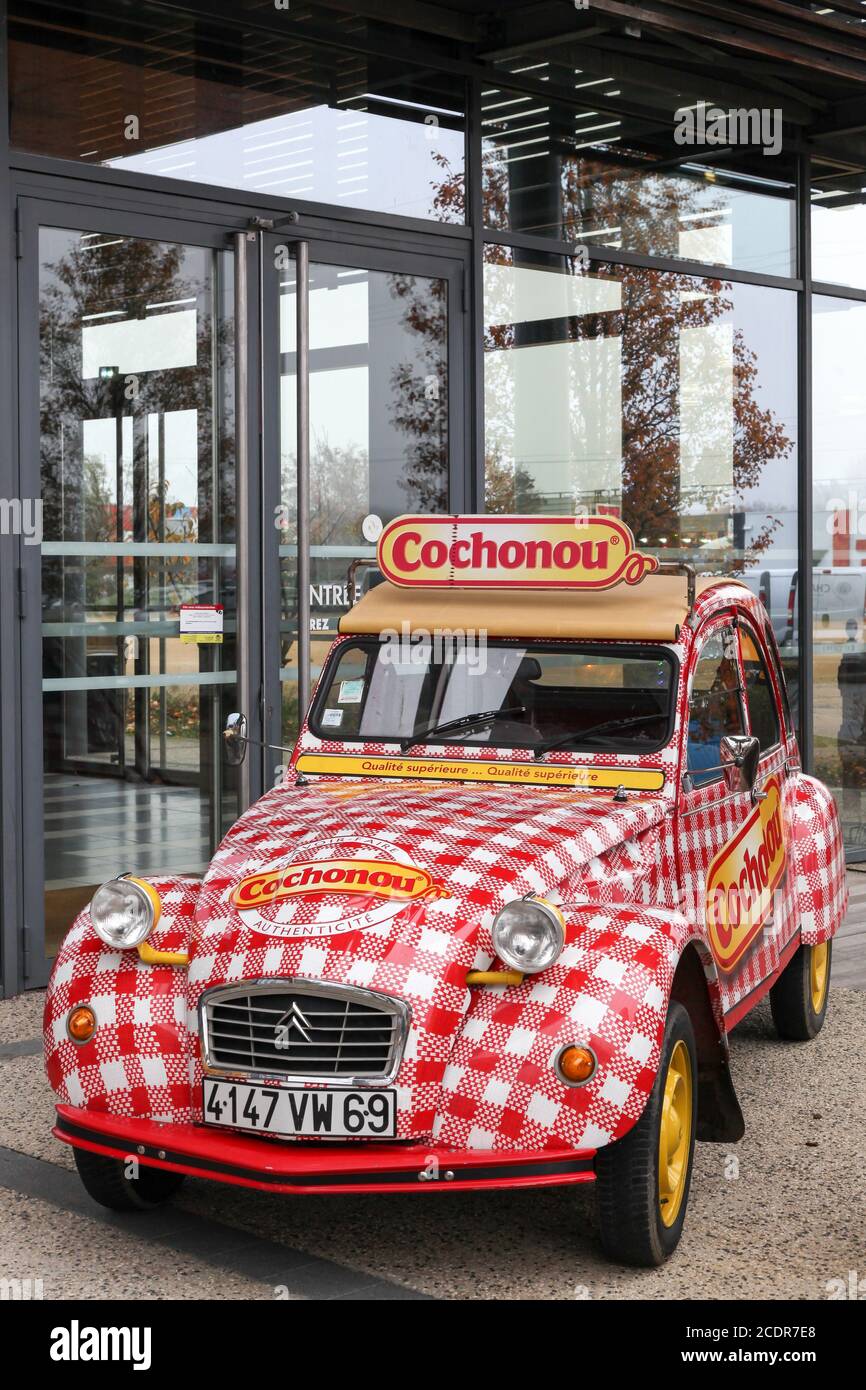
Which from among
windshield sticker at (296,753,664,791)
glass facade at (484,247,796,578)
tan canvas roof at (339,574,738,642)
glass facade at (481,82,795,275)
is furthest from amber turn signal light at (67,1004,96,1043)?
glass facade at (481,82,795,275)

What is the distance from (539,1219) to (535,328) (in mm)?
6110

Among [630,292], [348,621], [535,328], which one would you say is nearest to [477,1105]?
[348,621]

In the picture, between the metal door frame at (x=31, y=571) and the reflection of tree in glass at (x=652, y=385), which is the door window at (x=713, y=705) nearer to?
the metal door frame at (x=31, y=571)

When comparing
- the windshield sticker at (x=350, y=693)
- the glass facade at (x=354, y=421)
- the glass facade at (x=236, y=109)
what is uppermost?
the glass facade at (x=236, y=109)

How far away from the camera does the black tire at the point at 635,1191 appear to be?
412 cm

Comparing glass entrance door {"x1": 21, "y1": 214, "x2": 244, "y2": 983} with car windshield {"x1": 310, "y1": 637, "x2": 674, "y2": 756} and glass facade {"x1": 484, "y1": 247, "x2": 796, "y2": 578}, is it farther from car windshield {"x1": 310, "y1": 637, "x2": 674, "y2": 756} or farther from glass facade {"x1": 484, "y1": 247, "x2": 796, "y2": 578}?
car windshield {"x1": 310, "y1": 637, "x2": 674, "y2": 756}

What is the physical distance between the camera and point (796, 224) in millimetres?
11195

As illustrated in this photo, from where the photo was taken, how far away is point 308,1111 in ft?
13.4

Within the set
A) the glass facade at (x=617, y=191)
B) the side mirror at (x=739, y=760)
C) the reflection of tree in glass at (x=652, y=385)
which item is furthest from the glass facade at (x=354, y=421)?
the side mirror at (x=739, y=760)

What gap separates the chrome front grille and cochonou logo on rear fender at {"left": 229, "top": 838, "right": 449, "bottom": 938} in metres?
0.17

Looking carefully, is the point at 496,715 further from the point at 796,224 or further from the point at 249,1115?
the point at 796,224

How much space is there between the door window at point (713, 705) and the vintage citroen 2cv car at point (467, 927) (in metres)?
0.02

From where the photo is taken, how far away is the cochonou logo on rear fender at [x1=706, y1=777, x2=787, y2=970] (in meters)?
5.50
